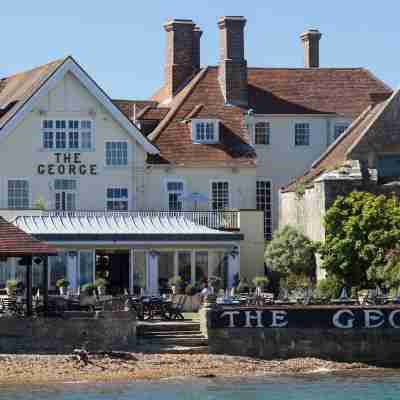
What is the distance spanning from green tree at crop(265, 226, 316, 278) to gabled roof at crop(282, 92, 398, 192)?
2494mm

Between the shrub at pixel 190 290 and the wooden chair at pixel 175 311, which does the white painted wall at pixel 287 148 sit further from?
the wooden chair at pixel 175 311

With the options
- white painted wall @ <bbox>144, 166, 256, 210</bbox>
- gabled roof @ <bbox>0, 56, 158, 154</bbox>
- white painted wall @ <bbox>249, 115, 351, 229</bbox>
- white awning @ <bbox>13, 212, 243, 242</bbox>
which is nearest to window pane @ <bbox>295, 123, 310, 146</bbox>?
white painted wall @ <bbox>249, 115, 351, 229</bbox>

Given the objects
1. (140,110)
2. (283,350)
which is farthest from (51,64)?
(283,350)

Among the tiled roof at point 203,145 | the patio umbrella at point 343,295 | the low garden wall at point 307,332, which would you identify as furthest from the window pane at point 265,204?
the low garden wall at point 307,332

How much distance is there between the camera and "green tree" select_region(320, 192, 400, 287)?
184ft

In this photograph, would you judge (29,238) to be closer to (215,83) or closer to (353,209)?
(353,209)

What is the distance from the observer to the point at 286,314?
4709 cm

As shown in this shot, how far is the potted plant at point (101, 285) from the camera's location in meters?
55.0

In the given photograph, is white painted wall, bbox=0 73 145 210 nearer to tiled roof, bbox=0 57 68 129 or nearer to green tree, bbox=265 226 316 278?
tiled roof, bbox=0 57 68 129

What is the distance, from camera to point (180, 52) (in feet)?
224

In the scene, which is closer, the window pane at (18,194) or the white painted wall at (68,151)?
the window pane at (18,194)

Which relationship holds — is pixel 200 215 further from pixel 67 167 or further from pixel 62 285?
pixel 62 285

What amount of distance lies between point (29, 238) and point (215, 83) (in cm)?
2071

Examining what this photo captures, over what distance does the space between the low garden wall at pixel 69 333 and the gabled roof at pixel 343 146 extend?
53.7ft
